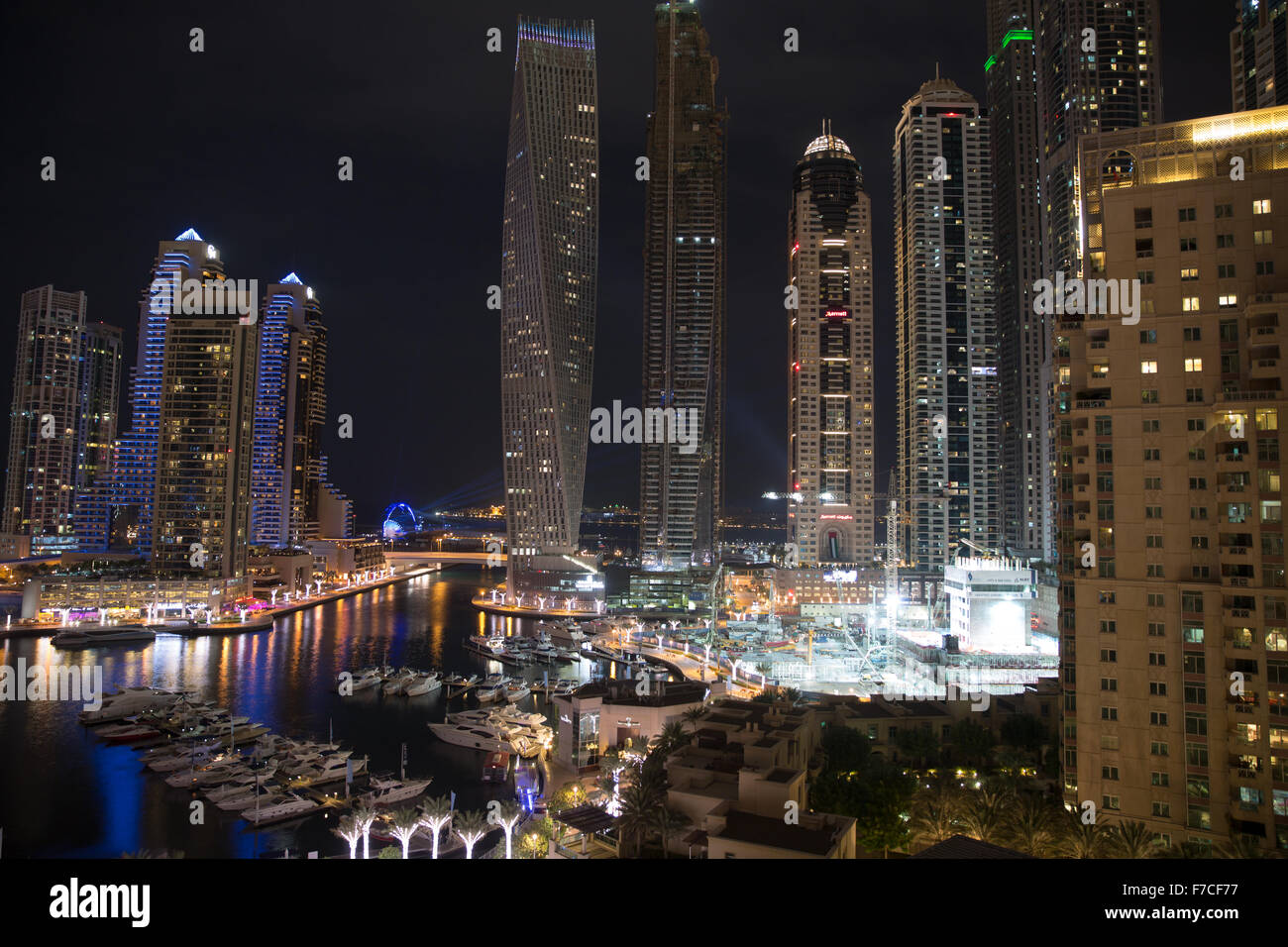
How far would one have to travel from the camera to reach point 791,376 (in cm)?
5466

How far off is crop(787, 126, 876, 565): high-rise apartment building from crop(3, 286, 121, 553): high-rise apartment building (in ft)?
163

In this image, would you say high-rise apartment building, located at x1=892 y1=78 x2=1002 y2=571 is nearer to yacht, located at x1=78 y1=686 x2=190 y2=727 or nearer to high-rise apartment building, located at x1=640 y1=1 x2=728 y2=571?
high-rise apartment building, located at x1=640 y1=1 x2=728 y2=571

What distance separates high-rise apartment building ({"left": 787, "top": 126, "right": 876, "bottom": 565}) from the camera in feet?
172

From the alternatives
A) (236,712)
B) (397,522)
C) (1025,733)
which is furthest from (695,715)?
(397,522)

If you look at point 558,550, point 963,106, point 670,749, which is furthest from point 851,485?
point 670,749

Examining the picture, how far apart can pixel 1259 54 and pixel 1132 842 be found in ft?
94.9

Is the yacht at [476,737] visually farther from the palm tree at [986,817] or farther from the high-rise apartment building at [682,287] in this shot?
the high-rise apartment building at [682,287]

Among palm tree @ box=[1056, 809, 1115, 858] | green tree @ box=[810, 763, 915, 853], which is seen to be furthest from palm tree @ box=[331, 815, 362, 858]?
palm tree @ box=[1056, 809, 1115, 858]

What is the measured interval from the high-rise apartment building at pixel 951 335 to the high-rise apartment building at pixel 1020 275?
1.24 meters

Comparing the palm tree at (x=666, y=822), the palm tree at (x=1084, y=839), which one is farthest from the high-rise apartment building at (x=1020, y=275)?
the palm tree at (x=666, y=822)

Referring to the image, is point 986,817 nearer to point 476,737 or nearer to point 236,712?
point 476,737

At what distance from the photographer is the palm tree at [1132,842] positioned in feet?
31.1
